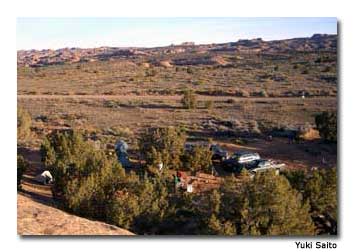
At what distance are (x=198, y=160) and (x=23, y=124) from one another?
352cm

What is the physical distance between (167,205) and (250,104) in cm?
850

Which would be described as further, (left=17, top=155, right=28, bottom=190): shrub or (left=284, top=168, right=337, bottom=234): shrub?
(left=17, top=155, right=28, bottom=190): shrub

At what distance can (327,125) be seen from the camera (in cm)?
852

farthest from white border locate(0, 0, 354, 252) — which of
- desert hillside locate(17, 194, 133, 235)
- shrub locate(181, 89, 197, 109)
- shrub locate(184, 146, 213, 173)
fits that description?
shrub locate(181, 89, 197, 109)

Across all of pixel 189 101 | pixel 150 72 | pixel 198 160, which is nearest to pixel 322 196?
pixel 198 160

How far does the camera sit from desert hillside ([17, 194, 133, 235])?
280 inches

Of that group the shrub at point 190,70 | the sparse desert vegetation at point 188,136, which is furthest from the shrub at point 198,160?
the shrub at point 190,70

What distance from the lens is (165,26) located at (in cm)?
753

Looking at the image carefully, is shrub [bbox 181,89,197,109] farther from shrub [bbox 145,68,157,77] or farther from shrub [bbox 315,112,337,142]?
shrub [bbox 315,112,337,142]

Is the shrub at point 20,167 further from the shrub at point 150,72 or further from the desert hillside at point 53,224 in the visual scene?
the shrub at point 150,72

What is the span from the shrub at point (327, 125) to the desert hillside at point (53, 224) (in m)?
3.23

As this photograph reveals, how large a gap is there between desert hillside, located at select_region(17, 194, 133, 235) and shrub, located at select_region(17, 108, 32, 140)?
101 centimetres

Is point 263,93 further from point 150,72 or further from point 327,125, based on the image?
point 327,125
